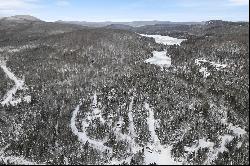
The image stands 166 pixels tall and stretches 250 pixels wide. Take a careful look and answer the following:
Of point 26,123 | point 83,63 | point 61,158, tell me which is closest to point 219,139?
point 61,158

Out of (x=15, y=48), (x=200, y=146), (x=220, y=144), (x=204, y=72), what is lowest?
(x=200, y=146)

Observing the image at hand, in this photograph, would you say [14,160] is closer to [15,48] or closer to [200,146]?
[200,146]

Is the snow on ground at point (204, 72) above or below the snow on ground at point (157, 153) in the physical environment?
above

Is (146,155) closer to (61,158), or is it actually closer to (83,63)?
(61,158)

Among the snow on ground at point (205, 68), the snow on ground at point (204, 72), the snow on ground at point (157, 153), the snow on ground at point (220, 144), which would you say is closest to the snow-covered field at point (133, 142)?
the snow on ground at point (157, 153)

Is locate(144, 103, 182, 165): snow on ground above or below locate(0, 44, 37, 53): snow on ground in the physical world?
below

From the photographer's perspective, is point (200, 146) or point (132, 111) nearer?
point (200, 146)

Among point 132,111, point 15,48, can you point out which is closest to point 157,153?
point 132,111

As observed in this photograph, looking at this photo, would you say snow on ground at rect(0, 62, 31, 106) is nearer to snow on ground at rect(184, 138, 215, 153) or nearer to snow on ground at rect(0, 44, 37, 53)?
snow on ground at rect(0, 44, 37, 53)

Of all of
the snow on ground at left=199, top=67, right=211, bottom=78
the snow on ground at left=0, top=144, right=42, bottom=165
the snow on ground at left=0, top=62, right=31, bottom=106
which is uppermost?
the snow on ground at left=199, top=67, right=211, bottom=78

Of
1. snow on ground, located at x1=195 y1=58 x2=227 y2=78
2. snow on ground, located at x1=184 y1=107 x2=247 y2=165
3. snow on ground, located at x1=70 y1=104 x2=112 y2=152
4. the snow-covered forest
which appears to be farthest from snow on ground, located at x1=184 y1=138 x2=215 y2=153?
snow on ground, located at x1=195 y1=58 x2=227 y2=78

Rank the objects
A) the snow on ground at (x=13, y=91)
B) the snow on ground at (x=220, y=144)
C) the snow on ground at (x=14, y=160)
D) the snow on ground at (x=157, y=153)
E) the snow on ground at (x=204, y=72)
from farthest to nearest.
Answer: the snow on ground at (x=13, y=91) → the snow on ground at (x=204, y=72) → the snow on ground at (x=14, y=160) → the snow on ground at (x=220, y=144) → the snow on ground at (x=157, y=153)

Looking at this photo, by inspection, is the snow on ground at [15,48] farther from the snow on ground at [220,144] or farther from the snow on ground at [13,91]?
the snow on ground at [220,144]
